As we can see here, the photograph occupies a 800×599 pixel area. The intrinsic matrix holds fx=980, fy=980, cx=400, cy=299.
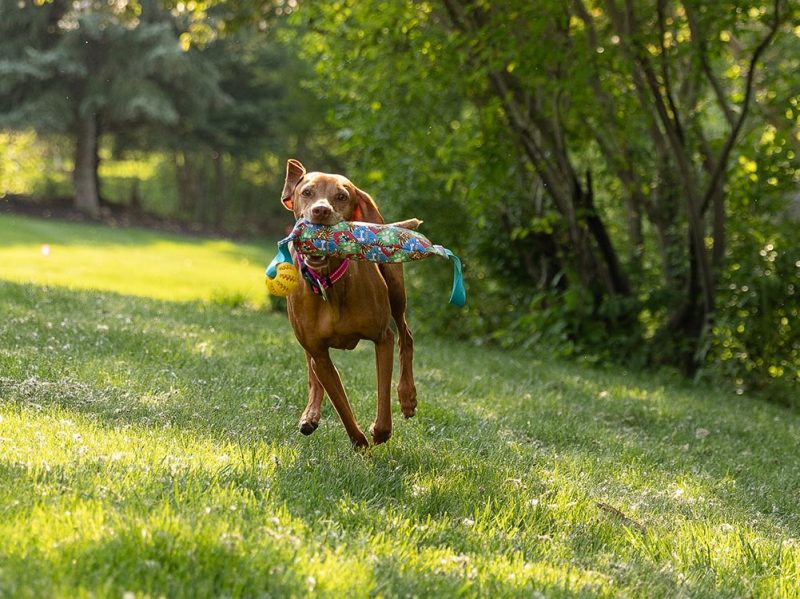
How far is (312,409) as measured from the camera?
5.16 m

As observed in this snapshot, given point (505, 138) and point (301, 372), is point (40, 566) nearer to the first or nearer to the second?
point (301, 372)

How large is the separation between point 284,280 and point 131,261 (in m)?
16.6

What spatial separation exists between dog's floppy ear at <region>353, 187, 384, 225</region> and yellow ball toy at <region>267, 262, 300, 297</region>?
52 centimetres

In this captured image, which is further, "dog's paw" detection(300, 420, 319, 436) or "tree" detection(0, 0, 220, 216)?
"tree" detection(0, 0, 220, 216)

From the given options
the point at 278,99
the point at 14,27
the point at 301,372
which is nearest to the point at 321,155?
the point at 278,99

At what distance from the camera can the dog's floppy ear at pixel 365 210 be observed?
5007mm

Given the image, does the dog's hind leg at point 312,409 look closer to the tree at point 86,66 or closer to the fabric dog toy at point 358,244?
the fabric dog toy at point 358,244

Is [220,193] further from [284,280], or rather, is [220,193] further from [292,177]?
[284,280]

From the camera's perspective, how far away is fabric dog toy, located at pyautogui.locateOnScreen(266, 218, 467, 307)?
174 inches

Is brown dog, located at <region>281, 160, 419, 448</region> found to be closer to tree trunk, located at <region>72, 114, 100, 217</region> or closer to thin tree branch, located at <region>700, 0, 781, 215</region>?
thin tree branch, located at <region>700, 0, 781, 215</region>

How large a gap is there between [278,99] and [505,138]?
81.1 feet

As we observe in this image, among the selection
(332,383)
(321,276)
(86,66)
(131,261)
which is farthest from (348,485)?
(86,66)

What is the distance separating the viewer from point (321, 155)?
34250 mm

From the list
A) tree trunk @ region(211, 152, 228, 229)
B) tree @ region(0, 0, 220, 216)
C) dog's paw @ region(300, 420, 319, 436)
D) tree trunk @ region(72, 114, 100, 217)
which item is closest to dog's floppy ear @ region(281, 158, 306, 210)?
dog's paw @ region(300, 420, 319, 436)
